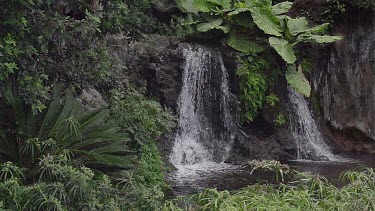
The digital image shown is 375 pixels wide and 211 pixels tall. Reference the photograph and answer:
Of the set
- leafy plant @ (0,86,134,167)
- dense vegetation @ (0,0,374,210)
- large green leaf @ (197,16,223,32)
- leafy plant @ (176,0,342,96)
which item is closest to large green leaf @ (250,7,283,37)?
leafy plant @ (176,0,342,96)

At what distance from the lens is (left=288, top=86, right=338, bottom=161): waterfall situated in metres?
11.8

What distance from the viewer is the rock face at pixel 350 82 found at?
1294cm

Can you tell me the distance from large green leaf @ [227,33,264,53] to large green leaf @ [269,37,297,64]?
1.33 feet

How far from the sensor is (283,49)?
11.8m

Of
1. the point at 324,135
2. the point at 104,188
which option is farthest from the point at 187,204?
the point at 324,135

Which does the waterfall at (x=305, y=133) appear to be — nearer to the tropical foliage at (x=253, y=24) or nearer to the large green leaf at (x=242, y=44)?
the tropical foliage at (x=253, y=24)

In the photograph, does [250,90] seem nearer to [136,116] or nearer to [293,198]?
[136,116]

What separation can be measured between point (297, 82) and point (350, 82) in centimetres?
211

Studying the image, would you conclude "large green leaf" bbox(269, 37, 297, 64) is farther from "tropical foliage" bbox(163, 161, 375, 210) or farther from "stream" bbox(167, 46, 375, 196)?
"tropical foliage" bbox(163, 161, 375, 210)

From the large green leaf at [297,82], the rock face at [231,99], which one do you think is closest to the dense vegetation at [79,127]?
the rock face at [231,99]

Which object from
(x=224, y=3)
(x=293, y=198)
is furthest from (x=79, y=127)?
(x=224, y=3)

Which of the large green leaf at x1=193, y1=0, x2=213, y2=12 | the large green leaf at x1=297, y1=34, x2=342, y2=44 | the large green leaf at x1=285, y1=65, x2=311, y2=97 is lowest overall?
the large green leaf at x1=285, y1=65, x2=311, y2=97

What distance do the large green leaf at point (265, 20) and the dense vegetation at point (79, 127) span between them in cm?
433

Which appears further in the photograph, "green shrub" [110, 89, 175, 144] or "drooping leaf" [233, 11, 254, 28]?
"drooping leaf" [233, 11, 254, 28]
